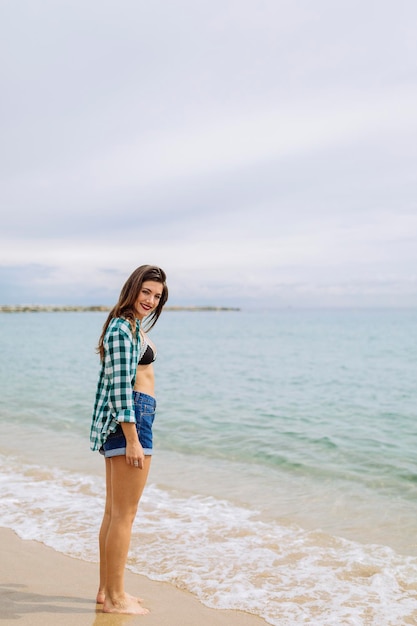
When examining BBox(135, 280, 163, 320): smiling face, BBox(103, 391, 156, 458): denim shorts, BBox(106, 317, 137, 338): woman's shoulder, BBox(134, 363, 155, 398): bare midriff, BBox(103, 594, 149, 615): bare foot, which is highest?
BBox(135, 280, 163, 320): smiling face

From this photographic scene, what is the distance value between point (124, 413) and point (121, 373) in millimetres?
258

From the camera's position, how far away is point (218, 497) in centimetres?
742

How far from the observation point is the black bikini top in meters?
3.82

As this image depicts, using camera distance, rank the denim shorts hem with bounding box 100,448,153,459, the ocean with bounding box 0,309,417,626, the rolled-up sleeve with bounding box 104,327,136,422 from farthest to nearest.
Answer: the ocean with bounding box 0,309,417,626
the denim shorts hem with bounding box 100,448,153,459
the rolled-up sleeve with bounding box 104,327,136,422

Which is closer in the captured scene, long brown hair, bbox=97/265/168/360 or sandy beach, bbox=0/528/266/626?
long brown hair, bbox=97/265/168/360

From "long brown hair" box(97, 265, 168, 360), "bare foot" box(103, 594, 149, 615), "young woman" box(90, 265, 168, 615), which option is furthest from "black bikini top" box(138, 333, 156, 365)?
"bare foot" box(103, 594, 149, 615)

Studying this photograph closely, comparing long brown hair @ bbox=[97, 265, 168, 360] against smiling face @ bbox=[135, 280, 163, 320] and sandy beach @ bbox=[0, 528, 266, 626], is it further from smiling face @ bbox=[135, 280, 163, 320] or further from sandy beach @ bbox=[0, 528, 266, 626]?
sandy beach @ bbox=[0, 528, 266, 626]

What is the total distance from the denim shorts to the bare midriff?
0.03m

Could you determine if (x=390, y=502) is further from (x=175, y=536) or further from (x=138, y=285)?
(x=138, y=285)

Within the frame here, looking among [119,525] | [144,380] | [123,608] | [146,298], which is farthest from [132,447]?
[123,608]

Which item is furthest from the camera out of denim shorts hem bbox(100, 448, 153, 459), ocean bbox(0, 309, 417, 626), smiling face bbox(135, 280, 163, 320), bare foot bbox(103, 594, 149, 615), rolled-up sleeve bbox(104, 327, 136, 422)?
ocean bbox(0, 309, 417, 626)

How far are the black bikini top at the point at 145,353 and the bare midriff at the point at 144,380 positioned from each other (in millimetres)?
40

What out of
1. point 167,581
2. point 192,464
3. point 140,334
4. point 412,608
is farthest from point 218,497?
point 140,334

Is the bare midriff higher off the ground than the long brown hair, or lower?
lower
